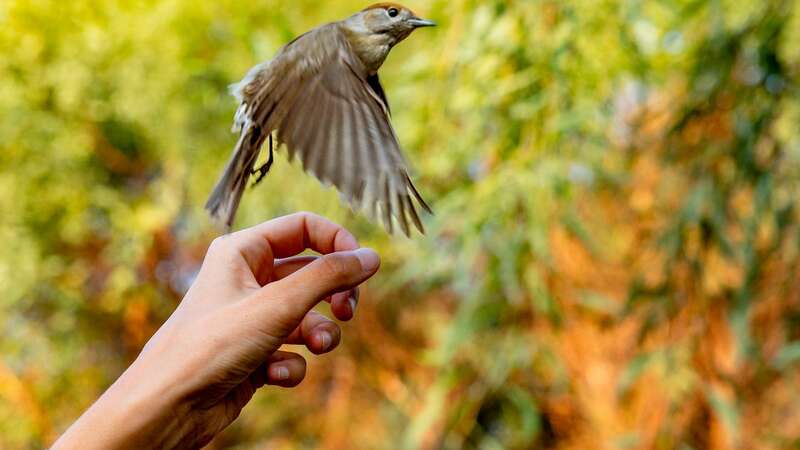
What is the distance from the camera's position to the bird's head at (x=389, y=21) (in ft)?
1.93

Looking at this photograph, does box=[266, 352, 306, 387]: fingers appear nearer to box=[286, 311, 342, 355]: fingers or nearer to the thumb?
box=[286, 311, 342, 355]: fingers

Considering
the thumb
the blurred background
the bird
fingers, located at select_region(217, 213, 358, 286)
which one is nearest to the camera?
the bird

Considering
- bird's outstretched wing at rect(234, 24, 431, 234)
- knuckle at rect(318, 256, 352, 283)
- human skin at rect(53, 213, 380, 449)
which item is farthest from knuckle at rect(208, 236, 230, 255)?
bird's outstretched wing at rect(234, 24, 431, 234)

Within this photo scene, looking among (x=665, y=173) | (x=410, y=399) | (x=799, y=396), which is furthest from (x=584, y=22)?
(x=410, y=399)

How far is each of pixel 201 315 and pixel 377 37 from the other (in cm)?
29

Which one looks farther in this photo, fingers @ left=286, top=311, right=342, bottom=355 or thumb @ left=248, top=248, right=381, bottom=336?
fingers @ left=286, top=311, right=342, bottom=355

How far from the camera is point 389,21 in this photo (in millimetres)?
596

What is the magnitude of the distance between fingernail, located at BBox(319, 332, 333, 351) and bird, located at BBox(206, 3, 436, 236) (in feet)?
0.97

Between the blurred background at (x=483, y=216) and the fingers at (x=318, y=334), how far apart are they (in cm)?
17

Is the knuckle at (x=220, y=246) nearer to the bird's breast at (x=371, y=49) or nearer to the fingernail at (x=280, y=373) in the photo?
the fingernail at (x=280, y=373)

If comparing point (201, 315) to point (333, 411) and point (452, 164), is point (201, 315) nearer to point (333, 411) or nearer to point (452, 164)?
point (452, 164)

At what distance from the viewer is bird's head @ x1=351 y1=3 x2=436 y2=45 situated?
59 cm

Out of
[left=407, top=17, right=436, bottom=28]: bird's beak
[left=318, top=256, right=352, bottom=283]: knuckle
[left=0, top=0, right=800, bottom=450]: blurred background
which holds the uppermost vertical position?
[left=407, top=17, right=436, bottom=28]: bird's beak

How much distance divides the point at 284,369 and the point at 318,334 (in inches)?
1.9
